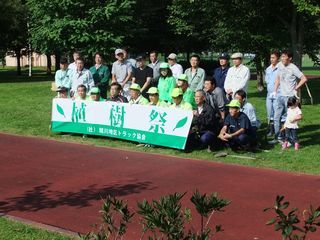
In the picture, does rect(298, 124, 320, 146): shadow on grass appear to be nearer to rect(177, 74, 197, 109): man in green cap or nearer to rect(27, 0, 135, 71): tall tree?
rect(177, 74, 197, 109): man in green cap

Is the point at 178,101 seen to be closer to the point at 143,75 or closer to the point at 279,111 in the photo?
the point at 279,111

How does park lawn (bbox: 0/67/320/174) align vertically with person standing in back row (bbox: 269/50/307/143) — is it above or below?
below

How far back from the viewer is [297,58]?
18047mm

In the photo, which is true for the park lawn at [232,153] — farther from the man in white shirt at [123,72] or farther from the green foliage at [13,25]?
the green foliage at [13,25]

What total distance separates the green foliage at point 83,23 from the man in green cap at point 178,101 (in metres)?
13.2

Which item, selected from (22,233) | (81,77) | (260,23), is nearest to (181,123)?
(81,77)

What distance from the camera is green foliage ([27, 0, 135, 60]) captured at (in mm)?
22953

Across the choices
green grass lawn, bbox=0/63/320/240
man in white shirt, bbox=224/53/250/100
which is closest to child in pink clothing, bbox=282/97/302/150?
green grass lawn, bbox=0/63/320/240

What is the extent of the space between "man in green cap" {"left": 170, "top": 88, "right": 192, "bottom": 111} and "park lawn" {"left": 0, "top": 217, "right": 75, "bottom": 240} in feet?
16.6

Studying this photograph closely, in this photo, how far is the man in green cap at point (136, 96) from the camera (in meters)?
11.0

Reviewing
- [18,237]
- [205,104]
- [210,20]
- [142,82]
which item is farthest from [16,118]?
[18,237]

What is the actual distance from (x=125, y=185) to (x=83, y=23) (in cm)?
1620

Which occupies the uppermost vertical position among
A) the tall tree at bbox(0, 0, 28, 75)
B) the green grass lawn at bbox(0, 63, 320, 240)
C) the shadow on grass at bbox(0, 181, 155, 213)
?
the tall tree at bbox(0, 0, 28, 75)

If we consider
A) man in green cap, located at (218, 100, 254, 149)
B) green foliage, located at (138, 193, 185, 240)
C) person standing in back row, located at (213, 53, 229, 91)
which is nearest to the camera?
green foliage, located at (138, 193, 185, 240)
